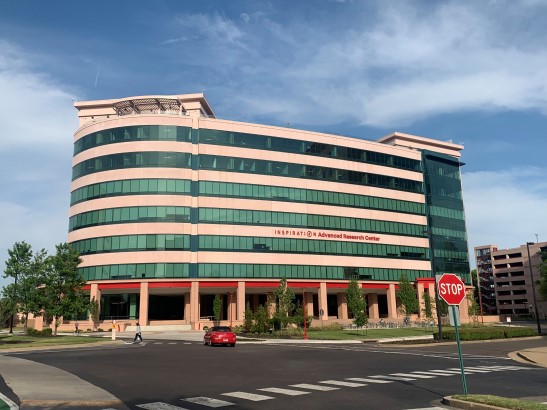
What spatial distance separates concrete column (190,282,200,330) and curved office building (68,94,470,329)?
0.43 ft

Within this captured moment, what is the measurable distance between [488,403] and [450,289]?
2721 mm

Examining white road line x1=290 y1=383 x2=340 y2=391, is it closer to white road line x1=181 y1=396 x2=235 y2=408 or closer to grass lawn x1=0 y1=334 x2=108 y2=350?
white road line x1=181 y1=396 x2=235 y2=408

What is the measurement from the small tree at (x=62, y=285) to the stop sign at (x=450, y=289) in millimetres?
46423

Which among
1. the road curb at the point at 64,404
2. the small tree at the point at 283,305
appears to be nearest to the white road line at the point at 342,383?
the road curb at the point at 64,404

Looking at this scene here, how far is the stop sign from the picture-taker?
39.3ft

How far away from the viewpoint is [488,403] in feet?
35.6

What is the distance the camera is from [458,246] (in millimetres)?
88625

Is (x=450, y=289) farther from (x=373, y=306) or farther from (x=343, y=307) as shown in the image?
(x=373, y=306)

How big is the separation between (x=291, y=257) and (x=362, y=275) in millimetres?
13261

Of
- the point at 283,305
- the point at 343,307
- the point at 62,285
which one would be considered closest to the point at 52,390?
the point at 283,305

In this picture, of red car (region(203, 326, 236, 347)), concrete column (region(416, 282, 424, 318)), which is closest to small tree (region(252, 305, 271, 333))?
red car (region(203, 326, 236, 347))

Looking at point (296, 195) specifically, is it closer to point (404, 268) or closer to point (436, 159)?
point (404, 268)

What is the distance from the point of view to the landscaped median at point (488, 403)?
1039 cm

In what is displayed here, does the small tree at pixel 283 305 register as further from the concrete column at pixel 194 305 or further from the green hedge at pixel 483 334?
the green hedge at pixel 483 334
